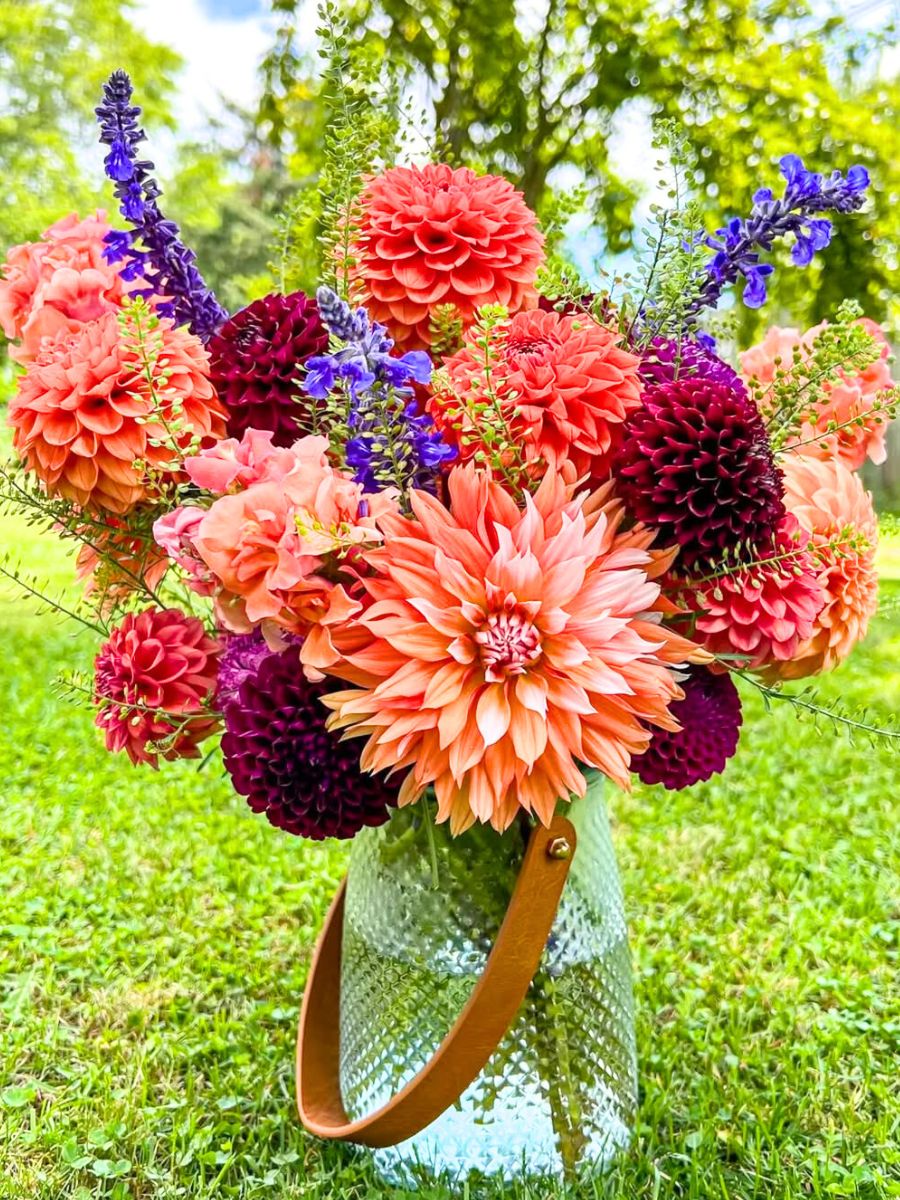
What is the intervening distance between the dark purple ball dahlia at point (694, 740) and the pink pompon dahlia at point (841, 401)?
0.77 feet

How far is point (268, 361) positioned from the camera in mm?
893

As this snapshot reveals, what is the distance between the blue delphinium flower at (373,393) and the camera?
30.4 inches

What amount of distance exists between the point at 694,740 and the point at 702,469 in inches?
10.5

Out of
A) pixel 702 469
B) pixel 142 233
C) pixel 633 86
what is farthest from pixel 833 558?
pixel 633 86

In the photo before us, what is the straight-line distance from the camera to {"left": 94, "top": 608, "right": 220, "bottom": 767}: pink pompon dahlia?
3.04 ft

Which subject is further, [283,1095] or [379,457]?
[283,1095]

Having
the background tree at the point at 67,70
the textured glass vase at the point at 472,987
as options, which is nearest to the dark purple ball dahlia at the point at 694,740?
the textured glass vase at the point at 472,987

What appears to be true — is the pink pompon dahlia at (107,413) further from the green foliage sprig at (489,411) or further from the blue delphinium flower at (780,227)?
the blue delphinium flower at (780,227)

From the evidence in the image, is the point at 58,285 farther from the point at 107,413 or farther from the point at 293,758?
the point at 293,758

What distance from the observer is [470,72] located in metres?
3.55

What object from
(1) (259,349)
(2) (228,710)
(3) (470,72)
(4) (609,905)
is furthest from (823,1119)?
(3) (470,72)

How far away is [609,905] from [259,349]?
657 millimetres

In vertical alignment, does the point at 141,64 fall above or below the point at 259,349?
above

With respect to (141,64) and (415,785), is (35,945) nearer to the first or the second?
(415,785)
